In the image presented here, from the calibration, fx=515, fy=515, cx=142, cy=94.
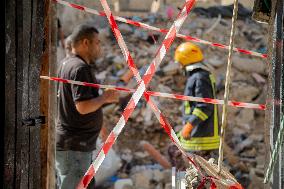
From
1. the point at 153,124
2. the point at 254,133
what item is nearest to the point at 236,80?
the point at 254,133

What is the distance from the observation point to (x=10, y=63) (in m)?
2.63

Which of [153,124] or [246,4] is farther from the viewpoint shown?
[246,4]

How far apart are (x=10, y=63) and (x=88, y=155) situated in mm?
2226

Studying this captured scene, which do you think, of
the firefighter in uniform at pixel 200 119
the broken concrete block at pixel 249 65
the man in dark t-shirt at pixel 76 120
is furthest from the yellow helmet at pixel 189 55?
the broken concrete block at pixel 249 65

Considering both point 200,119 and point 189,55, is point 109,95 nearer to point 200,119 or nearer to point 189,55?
point 200,119

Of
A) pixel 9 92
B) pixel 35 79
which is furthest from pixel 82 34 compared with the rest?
pixel 9 92

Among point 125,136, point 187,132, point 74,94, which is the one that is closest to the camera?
point 74,94

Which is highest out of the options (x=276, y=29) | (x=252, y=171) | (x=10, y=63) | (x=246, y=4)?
(x=246, y=4)

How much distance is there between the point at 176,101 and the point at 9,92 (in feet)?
22.1

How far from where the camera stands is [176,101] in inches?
364

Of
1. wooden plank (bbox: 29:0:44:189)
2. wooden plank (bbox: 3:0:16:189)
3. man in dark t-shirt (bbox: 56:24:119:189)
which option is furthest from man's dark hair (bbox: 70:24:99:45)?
wooden plank (bbox: 3:0:16:189)

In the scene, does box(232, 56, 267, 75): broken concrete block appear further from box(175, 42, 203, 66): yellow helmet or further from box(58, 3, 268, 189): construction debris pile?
box(175, 42, 203, 66): yellow helmet

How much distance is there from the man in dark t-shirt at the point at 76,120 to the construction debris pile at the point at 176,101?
2.55m

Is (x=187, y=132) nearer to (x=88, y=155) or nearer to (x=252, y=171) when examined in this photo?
(x=88, y=155)
